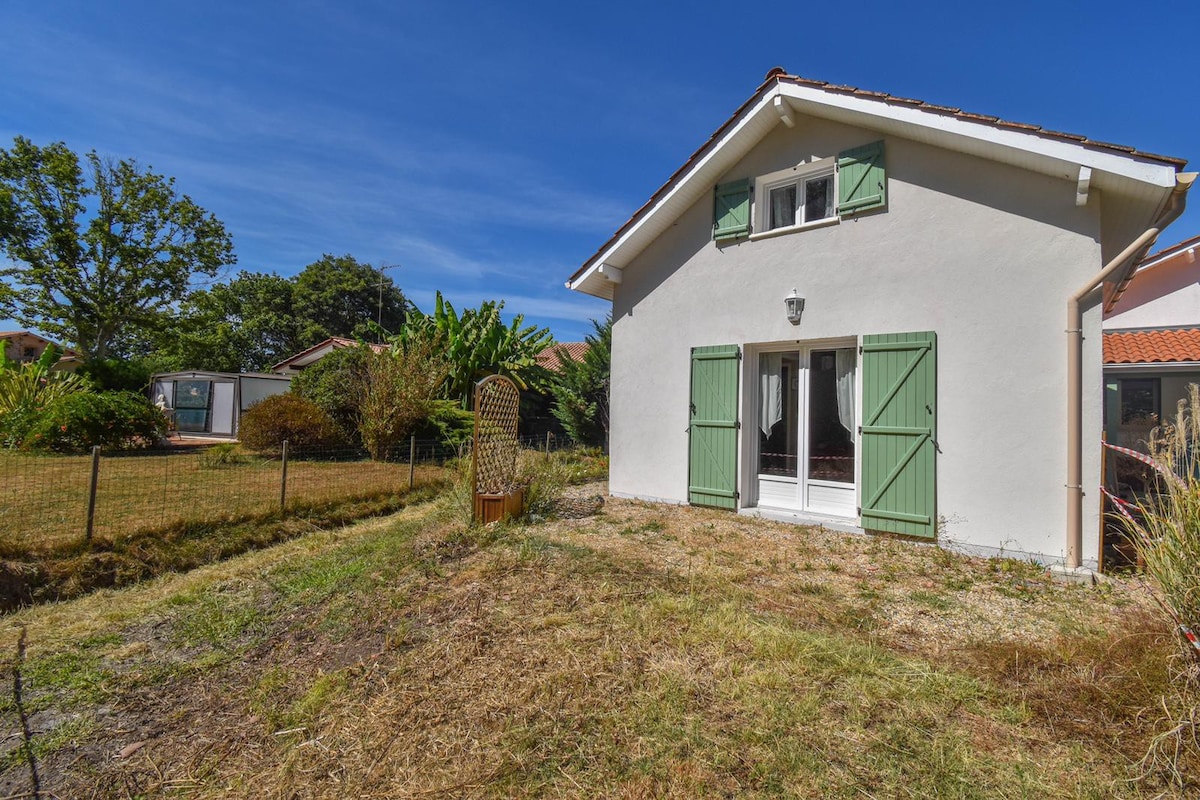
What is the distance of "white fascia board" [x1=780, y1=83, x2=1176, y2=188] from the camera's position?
4750 mm

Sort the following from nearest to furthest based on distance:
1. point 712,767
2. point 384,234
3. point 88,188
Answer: point 712,767
point 88,188
point 384,234

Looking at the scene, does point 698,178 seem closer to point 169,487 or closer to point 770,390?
point 770,390

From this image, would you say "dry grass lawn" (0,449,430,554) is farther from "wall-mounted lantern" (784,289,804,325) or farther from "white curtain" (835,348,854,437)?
"white curtain" (835,348,854,437)

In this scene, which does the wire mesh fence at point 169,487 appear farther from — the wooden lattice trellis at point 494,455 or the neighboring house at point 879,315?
the neighboring house at point 879,315

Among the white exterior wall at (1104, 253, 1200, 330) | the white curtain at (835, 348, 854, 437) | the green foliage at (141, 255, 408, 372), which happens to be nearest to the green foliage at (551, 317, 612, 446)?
the white curtain at (835, 348, 854, 437)

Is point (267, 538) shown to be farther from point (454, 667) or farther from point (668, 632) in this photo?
point (668, 632)

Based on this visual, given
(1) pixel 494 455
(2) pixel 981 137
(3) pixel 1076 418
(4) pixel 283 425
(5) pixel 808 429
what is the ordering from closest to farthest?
(3) pixel 1076 418 → (2) pixel 981 137 → (1) pixel 494 455 → (5) pixel 808 429 → (4) pixel 283 425

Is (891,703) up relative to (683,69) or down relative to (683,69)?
down

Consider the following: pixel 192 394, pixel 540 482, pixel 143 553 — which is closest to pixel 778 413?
pixel 540 482

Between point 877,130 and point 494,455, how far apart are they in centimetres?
627

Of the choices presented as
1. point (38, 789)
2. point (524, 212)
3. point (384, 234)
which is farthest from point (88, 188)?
point (38, 789)

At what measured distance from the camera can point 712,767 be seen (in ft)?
7.57

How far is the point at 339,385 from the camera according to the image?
1376 cm

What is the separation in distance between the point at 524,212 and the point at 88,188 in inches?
736
